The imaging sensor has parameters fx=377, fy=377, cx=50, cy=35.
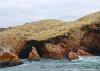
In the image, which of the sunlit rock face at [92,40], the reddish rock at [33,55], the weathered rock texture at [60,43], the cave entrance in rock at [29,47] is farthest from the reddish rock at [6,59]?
the sunlit rock face at [92,40]

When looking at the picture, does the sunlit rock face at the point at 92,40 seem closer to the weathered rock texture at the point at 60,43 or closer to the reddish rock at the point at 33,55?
the weathered rock texture at the point at 60,43

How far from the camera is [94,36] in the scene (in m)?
154

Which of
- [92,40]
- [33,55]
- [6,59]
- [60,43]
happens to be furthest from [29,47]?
[6,59]

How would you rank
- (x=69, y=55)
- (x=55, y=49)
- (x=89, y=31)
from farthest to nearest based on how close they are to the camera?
1. (x=89, y=31)
2. (x=55, y=49)
3. (x=69, y=55)

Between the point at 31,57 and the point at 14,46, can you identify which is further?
the point at 14,46

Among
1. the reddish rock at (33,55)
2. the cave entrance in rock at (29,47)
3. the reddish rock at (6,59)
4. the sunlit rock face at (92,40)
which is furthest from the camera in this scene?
the cave entrance in rock at (29,47)

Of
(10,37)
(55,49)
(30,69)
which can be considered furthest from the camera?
(10,37)

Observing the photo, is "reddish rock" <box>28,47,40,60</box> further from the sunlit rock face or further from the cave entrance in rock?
the sunlit rock face

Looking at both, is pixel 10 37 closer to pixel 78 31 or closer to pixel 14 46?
pixel 14 46

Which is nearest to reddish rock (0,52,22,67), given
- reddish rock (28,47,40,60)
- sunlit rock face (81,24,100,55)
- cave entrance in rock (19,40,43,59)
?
reddish rock (28,47,40,60)

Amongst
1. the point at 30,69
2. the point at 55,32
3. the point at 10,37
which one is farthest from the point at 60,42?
the point at 30,69

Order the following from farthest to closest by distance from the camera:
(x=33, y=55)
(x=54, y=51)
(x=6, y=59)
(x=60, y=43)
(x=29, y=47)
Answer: (x=29, y=47) < (x=60, y=43) < (x=54, y=51) < (x=33, y=55) < (x=6, y=59)

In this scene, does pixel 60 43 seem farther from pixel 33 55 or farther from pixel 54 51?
pixel 33 55

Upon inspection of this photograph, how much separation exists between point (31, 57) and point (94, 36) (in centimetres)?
2928
